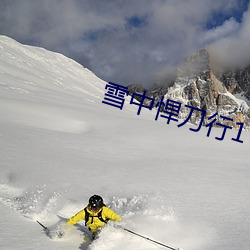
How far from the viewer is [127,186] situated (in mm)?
7473

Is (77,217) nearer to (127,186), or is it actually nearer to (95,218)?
(95,218)

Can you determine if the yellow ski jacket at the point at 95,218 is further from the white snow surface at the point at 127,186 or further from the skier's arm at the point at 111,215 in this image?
the white snow surface at the point at 127,186

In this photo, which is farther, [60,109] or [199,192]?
[60,109]

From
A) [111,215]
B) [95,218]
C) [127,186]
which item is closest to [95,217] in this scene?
[95,218]

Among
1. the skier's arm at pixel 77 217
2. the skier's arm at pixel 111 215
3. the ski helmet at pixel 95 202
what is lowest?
the skier's arm at pixel 77 217

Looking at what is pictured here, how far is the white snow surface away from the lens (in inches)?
201

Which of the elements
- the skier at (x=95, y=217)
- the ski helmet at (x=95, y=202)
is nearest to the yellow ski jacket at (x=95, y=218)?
the skier at (x=95, y=217)

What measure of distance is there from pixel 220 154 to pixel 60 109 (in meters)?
11.5

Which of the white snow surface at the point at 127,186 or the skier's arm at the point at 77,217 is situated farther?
the skier's arm at the point at 77,217

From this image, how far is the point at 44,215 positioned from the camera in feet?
20.4

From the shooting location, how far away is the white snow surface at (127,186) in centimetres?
510

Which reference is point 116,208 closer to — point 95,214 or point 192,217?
point 95,214

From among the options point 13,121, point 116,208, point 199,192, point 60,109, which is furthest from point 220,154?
point 60,109

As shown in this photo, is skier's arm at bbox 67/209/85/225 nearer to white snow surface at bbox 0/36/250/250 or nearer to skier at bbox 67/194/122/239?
skier at bbox 67/194/122/239
